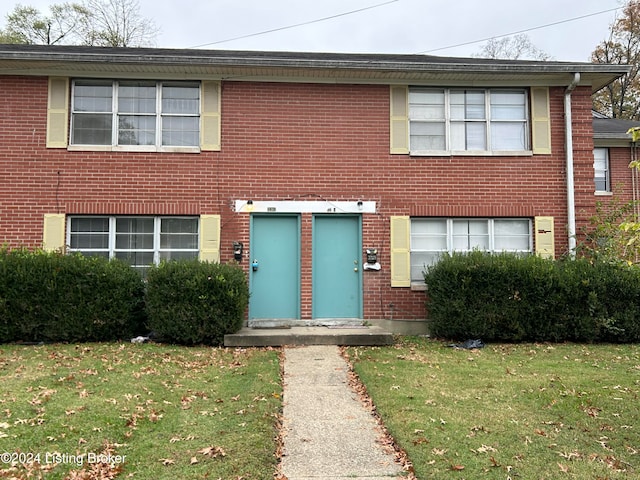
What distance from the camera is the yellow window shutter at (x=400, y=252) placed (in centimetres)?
973

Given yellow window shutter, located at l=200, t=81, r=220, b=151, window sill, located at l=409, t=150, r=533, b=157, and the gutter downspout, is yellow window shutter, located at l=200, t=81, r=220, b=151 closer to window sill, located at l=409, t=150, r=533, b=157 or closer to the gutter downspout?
window sill, located at l=409, t=150, r=533, b=157

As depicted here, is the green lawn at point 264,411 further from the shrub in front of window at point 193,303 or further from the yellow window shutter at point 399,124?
the yellow window shutter at point 399,124

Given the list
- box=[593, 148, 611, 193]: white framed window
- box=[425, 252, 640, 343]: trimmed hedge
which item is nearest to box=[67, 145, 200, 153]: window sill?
box=[425, 252, 640, 343]: trimmed hedge

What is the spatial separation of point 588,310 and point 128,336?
8.32m

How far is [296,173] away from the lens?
386 inches

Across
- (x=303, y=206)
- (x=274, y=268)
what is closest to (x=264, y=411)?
(x=274, y=268)

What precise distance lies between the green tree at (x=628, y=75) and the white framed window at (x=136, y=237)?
27209 millimetres

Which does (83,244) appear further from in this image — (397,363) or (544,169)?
(544,169)

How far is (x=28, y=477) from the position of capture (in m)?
3.51

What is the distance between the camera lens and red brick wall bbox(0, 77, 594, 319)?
945 centimetres

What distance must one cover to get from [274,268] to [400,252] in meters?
2.59

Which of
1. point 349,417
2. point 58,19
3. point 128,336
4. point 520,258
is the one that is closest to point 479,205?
point 520,258

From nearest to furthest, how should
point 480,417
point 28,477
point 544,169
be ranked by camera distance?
point 28,477 < point 480,417 < point 544,169

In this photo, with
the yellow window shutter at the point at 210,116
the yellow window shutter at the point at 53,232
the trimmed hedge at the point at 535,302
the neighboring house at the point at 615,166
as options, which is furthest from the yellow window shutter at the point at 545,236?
the yellow window shutter at the point at 53,232
